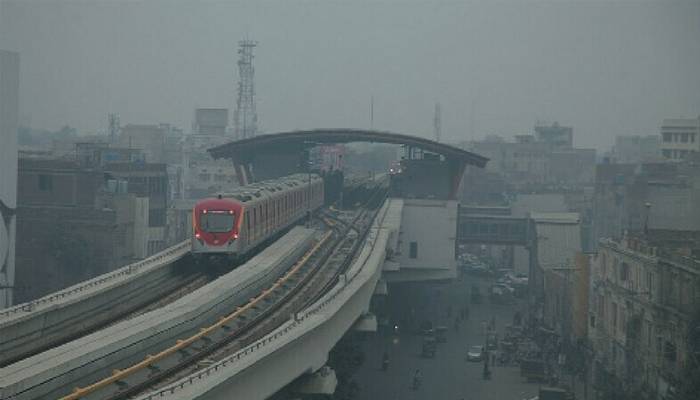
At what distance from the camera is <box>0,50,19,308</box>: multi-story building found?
83.3 feet

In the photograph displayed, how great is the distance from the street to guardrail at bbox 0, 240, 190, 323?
3921 mm

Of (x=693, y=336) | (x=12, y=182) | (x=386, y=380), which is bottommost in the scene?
(x=386, y=380)

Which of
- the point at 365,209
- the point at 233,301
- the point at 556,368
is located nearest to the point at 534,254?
the point at 365,209

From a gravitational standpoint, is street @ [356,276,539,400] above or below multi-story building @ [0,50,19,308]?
below

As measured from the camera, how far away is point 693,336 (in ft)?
56.3

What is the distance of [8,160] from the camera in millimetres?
26031

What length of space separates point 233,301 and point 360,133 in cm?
2033

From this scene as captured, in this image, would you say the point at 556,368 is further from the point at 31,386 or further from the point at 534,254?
the point at 31,386

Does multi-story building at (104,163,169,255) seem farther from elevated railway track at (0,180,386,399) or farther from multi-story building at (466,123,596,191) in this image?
multi-story building at (466,123,596,191)

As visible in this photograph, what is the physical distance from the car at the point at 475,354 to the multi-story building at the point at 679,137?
3167 centimetres

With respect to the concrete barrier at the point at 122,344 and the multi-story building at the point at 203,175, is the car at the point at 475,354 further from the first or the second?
the multi-story building at the point at 203,175

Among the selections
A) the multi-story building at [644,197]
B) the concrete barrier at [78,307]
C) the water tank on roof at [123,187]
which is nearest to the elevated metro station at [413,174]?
the water tank on roof at [123,187]

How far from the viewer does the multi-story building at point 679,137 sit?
54031mm

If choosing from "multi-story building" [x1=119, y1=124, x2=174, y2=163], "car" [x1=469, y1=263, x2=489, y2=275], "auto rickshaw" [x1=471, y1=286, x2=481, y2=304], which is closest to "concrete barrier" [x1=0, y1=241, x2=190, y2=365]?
"auto rickshaw" [x1=471, y1=286, x2=481, y2=304]
